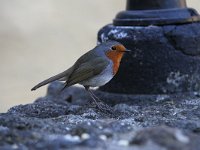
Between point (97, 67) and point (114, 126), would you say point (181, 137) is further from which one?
point (97, 67)

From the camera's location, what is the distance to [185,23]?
488 cm

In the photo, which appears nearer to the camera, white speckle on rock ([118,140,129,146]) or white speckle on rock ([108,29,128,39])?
white speckle on rock ([118,140,129,146])

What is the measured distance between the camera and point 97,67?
4.80 metres

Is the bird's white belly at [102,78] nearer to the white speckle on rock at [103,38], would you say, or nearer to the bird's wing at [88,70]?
the bird's wing at [88,70]

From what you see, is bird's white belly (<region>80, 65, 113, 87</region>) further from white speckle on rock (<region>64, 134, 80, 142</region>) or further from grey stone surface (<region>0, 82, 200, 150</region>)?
white speckle on rock (<region>64, 134, 80, 142</region>)

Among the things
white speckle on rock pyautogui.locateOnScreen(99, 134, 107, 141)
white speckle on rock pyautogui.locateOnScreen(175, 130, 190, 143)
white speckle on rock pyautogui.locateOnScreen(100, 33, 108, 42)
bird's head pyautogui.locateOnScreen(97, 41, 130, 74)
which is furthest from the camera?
white speckle on rock pyautogui.locateOnScreen(100, 33, 108, 42)

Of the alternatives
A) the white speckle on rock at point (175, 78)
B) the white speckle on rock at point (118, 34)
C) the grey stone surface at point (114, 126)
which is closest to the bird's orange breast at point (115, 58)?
the white speckle on rock at point (118, 34)

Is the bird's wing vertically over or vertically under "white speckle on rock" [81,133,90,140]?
under

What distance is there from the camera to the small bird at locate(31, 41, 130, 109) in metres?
4.70

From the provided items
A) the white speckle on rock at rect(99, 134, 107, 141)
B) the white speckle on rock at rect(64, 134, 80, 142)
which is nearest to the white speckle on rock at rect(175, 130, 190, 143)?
the white speckle on rock at rect(99, 134, 107, 141)

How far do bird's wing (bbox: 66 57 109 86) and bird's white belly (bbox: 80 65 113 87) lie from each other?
0.10ft

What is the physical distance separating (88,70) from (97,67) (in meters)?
0.08

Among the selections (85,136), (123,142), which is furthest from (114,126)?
(123,142)

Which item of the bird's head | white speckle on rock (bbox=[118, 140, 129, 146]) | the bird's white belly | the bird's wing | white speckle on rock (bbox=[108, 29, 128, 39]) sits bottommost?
the bird's white belly
